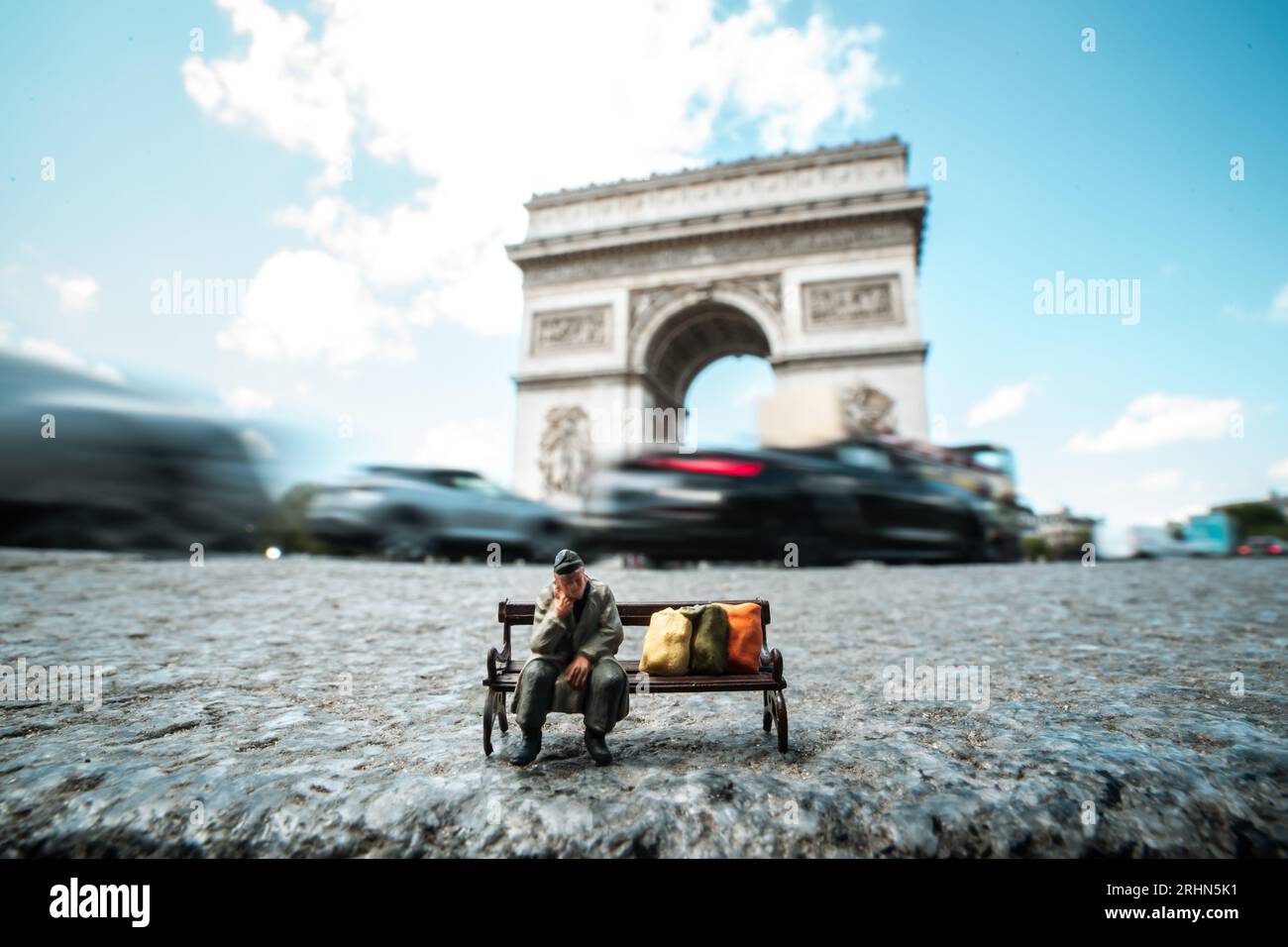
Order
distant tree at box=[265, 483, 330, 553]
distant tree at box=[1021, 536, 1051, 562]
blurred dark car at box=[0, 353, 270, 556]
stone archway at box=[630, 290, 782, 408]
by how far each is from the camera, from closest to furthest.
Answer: blurred dark car at box=[0, 353, 270, 556] → distant tree at box=[265, 483, 330, 553] → stone archway at box=[630, 290, 782, 408] → distant tree at box=[1021, 536, 1051, 562]

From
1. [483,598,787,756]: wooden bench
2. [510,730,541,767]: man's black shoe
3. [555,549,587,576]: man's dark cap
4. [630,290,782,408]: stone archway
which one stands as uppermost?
[630,290,782,408]: stone archway

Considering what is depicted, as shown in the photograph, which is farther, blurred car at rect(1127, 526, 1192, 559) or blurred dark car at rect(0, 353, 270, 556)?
blurred car at rect(1127, 526, 1192, 559)

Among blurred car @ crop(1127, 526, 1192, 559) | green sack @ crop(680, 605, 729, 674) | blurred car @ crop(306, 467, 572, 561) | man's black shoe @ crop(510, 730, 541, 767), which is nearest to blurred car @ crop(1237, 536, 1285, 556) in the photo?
blurred car @ crop(1127, 526, 1192, 559)

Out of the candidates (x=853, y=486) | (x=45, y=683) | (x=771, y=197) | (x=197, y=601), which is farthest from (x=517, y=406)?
(x=45, y=683)

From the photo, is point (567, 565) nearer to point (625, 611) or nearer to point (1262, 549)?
point (625, 611)

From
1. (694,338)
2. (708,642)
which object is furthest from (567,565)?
(694,338)

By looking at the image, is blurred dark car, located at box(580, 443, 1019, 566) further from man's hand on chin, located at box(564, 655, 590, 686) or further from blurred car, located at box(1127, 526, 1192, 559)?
blurred car, located at box(1127, 526, 1192, 559)

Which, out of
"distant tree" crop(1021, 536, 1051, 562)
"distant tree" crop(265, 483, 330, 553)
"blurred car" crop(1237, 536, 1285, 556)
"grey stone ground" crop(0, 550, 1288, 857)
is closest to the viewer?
"grey stone ground" crop(0, 550, 1288, 857)

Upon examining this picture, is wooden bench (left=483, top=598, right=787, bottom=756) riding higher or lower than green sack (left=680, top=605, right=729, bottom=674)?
lower
